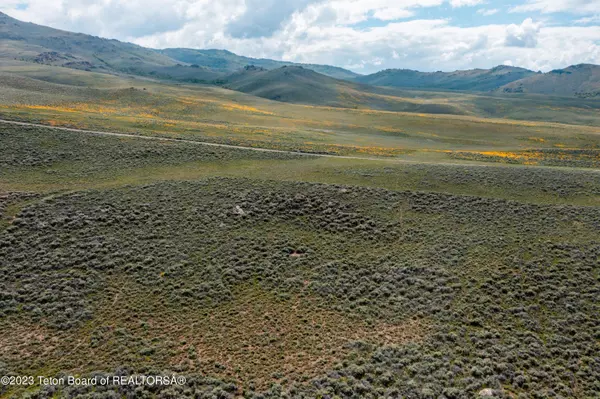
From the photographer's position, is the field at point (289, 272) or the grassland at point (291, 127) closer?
the field at point (289, 272)

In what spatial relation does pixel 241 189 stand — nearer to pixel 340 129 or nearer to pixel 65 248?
pixel 65 248

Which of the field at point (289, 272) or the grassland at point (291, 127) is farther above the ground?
the grassland at point (291, 127)

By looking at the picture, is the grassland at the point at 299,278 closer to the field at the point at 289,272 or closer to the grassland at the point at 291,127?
the field at the point at 289,272

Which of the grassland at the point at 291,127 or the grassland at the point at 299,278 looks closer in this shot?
the grassland at the point at 299,278

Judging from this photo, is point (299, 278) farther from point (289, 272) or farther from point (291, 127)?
point (291, 127)

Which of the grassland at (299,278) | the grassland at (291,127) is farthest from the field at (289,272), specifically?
the grassland at (291,127)

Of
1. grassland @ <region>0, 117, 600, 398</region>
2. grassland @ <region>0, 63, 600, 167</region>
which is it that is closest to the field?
grassland @ <region>0, 117, 600, 398</region>

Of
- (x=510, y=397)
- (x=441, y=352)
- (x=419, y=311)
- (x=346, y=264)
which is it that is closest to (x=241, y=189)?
(x=346, y=264)

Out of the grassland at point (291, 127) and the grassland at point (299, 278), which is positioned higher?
the grassland at point (291, 127)
